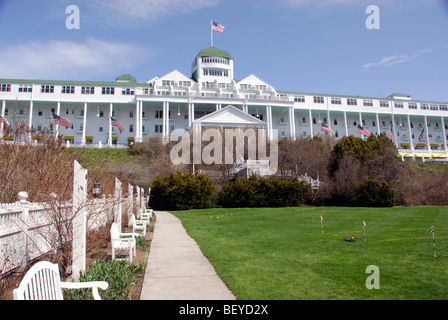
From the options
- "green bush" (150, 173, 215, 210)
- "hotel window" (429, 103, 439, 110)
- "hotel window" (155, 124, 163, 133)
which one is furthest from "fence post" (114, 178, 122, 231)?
"hotel window" (429, 103, 439, 110)

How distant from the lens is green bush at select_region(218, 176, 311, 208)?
29625mm

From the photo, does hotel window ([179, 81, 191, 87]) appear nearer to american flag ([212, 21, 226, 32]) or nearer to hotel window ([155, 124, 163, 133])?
hotel window ([155, 124, 163, 133])

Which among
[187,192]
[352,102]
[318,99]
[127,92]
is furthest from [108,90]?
[352,102]

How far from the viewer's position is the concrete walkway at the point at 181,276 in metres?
5.62

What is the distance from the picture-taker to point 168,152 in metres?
46.6

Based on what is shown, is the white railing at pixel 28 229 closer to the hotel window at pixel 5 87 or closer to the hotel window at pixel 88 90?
the hotel window at pixel 88 90

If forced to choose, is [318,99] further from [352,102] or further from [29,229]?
[29,229]

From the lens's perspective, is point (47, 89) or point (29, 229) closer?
point (29, 229)

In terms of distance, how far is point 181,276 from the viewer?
22.6 feet

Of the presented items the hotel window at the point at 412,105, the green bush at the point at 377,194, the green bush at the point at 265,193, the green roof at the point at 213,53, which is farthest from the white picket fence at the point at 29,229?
the hotel window at the point at 412,105

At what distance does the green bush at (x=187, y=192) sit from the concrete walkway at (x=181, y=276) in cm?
1822

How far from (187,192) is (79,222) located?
22.7m
